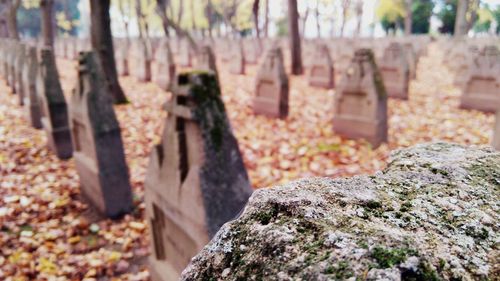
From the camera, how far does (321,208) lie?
83 cm

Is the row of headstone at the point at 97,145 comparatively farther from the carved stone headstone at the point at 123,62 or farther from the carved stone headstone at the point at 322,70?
the carved stone headstone at the point at 123,62

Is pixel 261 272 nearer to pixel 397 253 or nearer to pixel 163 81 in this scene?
pixel 397 253

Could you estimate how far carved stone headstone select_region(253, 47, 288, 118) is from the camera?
28.6 ft

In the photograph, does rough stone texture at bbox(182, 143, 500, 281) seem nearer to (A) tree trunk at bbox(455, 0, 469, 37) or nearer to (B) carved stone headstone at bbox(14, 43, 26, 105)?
(B) carved stone headstone at bbox(14, 43, 26, 105)

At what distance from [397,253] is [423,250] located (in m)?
0.06

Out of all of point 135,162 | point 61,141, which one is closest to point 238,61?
point 61,141

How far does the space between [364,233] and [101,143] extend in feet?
16.0

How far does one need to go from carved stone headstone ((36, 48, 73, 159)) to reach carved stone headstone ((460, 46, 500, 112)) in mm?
9094

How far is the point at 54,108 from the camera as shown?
711cm

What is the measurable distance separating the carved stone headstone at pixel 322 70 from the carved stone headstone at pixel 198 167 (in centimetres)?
919

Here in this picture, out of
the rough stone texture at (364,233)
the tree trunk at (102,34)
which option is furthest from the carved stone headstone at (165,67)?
the rough stone texture at (364,233)

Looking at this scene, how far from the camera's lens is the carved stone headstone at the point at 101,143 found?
509cm

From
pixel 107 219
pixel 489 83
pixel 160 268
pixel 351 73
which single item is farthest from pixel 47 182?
pixel 489 83

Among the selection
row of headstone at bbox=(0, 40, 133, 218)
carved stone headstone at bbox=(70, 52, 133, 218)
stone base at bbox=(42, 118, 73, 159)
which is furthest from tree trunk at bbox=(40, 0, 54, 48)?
carved stone headstone at bbox=(70, 52, 133, 218)
